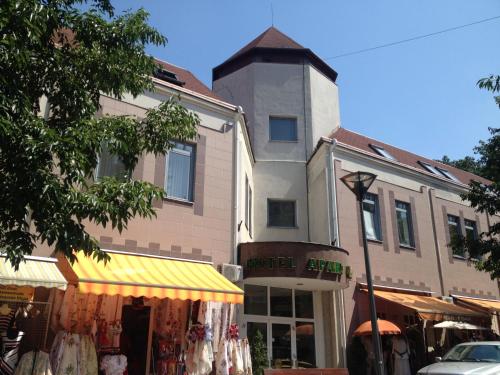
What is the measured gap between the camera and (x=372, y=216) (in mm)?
19156

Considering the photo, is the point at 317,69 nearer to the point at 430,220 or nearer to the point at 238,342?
the point at 430,220

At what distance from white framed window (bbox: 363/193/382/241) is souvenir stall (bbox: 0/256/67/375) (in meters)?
12.0

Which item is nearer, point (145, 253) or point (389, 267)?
point (145, 253)

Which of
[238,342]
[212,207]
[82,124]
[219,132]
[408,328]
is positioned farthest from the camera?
[408,328]

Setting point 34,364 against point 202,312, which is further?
point 202,312

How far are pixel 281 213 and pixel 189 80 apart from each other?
651 cm

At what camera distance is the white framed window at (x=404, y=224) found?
19922 millimetres

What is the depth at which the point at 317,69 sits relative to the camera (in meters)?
22.0

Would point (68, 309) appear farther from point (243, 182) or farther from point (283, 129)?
point (283, 129)

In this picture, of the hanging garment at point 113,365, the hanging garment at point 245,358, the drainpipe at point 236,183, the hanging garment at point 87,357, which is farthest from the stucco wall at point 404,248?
the hanging garment at point 87,357

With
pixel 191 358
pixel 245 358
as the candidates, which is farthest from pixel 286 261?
pixel 191 358

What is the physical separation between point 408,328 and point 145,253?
35.1 ft

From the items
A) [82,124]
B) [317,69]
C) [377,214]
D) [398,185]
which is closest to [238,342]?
[82,124]

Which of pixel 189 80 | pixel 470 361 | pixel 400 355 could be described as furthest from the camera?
pixel 189 80
